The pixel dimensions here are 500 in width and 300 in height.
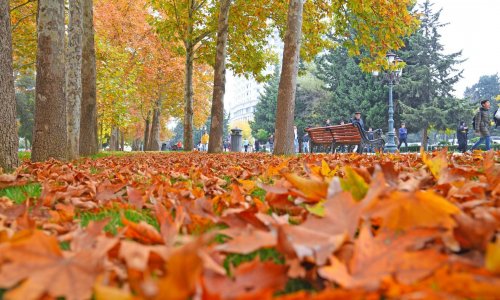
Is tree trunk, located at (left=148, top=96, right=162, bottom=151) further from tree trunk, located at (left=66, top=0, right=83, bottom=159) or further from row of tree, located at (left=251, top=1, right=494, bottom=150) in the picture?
tree trunk, located at (left=66, top=0, right=83, bottom=159)

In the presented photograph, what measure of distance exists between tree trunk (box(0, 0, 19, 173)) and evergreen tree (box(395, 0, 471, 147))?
31753mm

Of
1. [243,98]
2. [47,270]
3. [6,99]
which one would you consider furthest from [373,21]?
[243,98]

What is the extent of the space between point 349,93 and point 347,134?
82.8ft

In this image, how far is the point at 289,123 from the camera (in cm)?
895

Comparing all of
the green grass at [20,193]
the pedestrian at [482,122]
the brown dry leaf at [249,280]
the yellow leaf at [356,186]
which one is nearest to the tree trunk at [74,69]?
the green grass at [20,193]

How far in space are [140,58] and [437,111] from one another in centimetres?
2339

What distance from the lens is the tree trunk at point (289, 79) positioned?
8.64 m

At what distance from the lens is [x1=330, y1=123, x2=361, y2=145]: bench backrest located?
12.3 m

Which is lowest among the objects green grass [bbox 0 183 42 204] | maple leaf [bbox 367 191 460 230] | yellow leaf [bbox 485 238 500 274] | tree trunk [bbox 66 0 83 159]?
green grass [bbox 0 183 42 204]

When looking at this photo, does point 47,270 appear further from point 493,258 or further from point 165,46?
point 165,46

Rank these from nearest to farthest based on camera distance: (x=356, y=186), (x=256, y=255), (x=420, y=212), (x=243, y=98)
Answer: (x=420, y=212)
(x=256, y=255)
(x=356, y=186)
(x=243, y=98)

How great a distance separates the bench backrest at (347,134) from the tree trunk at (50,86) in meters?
8.58

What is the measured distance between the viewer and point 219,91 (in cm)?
1370

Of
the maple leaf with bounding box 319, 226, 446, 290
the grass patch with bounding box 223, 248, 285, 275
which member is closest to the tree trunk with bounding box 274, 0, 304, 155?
the grass patch with bounding box 223, 248, 285, 275
